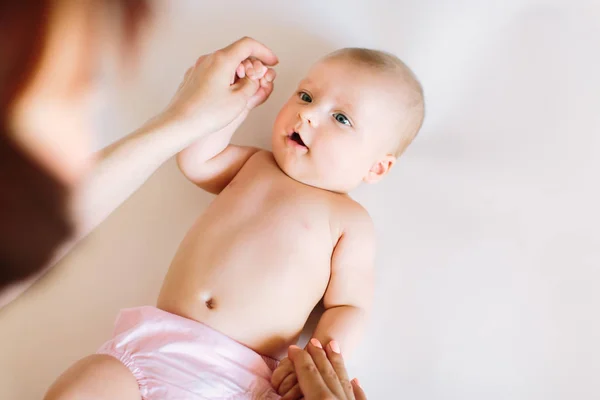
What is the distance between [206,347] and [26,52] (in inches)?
22.3

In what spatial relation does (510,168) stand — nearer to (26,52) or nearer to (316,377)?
(316,377)

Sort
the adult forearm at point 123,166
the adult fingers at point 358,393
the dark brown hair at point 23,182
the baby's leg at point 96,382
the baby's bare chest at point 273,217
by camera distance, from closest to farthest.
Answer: the dark brown hair at point 23,182, the adult forearm at point 123,166, the baby's leg at point 96,382, the adult fingers at point 358,393, the baby's bare chest at point 273,217

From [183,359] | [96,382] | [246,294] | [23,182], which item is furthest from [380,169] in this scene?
[23,182]

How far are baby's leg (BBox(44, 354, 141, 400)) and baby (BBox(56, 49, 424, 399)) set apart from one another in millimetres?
16

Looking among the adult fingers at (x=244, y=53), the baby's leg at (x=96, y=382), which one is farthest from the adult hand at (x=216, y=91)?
the baby's leg at (x=96, y=382)

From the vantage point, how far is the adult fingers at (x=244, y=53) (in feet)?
2.97

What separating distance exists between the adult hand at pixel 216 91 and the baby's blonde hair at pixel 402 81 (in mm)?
150

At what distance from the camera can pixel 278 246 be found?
3.03ft

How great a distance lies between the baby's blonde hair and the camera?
100 cm

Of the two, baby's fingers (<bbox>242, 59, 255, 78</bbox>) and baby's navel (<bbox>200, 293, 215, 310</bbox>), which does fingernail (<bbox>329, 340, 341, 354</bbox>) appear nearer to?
baby's navel (<bbox>200, 293, 215, 310</bbox>)

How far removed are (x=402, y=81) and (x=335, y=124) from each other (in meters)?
0.14

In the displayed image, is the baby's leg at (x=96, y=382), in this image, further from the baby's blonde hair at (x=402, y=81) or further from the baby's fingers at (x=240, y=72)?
the baby's blonde hair at (x=402, y=81)

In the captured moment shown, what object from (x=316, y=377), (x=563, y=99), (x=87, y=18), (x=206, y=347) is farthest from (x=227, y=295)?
(x=563, y=99)

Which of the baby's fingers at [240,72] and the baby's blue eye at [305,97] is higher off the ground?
the baby's fingers at [240,72]
